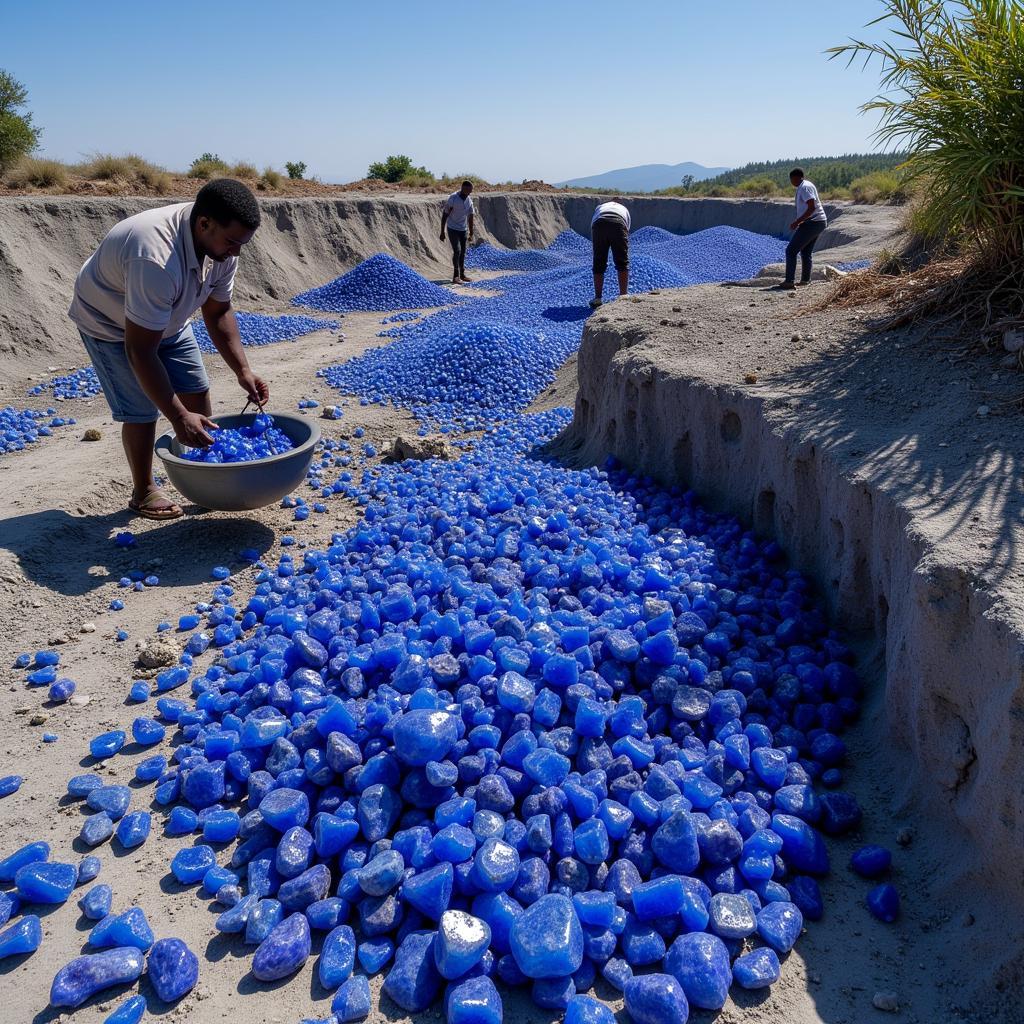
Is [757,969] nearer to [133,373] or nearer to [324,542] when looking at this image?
[324,542]

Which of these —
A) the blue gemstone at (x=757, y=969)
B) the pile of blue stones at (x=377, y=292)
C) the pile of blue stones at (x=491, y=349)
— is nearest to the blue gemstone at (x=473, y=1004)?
the blue gemstone at (x=757, y=969)

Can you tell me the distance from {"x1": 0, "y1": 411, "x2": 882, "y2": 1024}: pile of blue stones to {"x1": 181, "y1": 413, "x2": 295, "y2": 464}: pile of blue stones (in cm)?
90

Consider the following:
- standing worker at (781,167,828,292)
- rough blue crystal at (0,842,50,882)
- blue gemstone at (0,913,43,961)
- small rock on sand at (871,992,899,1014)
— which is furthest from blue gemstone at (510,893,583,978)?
standing worker at (781,167,828,292)

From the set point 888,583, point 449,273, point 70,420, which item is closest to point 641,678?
point 888,583

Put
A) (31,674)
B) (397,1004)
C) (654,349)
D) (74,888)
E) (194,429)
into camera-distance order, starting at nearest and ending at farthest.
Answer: (397,1004) < (74,888) < (31,674) < (194,429) < (654,349)

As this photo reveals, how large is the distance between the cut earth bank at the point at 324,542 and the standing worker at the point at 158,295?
0.69 m

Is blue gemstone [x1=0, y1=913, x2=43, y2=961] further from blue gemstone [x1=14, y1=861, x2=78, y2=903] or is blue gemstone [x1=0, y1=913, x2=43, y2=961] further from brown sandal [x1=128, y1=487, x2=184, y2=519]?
brown sandal [x1=128, y1=487, x2=184, y2=519]

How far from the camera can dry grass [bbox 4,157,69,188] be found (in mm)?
11852

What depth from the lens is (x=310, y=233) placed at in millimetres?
14320

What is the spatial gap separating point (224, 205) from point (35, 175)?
447 inches

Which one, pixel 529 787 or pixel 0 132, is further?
pixel 0 132

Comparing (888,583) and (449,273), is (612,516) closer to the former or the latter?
(888,583)

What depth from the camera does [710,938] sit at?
70.0 inches

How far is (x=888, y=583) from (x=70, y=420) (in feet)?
20.4
